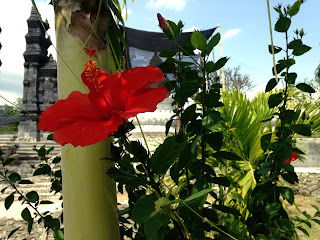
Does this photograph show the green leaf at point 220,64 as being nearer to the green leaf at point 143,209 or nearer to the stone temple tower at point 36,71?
the green leaf at point 143,209

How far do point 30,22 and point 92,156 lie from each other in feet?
62.0

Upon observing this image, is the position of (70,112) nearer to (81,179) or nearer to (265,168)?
(81,179)

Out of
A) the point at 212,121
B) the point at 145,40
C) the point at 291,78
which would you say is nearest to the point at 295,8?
the point at 291,78

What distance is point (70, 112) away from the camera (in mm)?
475

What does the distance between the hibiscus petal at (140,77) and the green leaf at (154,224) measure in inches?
9.1

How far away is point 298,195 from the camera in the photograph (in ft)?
13.5

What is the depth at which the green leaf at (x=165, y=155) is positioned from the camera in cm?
49

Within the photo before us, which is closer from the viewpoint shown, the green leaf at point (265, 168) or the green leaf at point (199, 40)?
the green leaf at point (199, 40)

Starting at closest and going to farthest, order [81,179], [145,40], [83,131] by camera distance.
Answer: [83,131] → [81,179] → [145,40]

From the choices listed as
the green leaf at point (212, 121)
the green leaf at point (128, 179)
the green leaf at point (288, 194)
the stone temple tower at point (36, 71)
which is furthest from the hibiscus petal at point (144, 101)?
the stone temple tower at point (36, 71)

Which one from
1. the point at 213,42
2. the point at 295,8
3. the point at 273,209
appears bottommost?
the point at 273,209

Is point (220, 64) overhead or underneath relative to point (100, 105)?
overhead

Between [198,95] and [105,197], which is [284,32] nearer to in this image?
[198,95]

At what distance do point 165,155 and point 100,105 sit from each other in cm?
15
